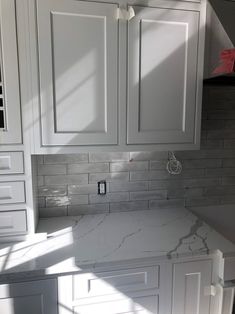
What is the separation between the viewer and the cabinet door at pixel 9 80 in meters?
1.25

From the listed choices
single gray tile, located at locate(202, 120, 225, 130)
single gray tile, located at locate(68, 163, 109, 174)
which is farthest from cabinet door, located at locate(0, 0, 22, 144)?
single gray tile, located at locate(202, 120, 225, 130)

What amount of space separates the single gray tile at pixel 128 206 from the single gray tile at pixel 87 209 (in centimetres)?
5

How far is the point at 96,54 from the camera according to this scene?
137 centimetres

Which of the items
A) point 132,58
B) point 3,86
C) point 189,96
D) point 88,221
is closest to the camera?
point 3,86

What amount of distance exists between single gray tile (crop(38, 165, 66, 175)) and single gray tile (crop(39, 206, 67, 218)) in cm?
25

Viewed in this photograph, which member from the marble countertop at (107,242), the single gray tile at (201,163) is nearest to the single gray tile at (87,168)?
the marble countertop at (107,242)

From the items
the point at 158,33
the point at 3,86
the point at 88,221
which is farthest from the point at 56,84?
the point at 88,221

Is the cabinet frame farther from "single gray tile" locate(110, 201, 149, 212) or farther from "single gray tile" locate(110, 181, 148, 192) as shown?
"single gray tile" locate(110, 201, 149, 212)

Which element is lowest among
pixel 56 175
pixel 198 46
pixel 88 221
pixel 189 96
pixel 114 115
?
pixel 88 221

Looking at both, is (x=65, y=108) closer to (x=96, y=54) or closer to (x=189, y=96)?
(x=96, y=54)

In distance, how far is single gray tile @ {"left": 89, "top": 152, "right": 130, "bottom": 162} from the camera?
70.9 inches

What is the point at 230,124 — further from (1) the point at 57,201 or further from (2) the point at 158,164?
(1) the point at 57,201

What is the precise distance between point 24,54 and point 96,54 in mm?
359

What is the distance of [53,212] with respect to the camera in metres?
1.80
